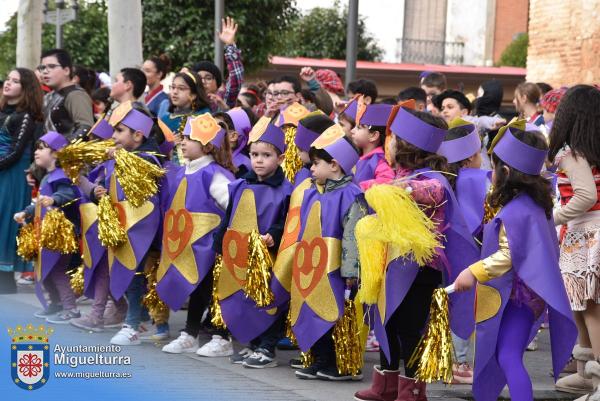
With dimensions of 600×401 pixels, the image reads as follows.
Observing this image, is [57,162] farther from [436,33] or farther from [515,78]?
[436,33]

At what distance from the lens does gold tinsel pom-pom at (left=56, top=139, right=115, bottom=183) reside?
8.88 m

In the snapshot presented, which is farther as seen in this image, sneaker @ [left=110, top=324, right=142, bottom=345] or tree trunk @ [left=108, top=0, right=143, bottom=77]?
tree trunk @ [left=108, top=0, right=143, bottom=77]

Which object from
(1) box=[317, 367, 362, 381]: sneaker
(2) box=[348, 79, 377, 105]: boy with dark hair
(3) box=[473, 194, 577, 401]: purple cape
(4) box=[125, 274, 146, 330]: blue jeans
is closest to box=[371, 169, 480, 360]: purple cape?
(3) box=[473, 194, 577, 401]: purple cape

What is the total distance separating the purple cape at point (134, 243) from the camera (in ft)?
28.5

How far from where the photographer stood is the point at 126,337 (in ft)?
28.2

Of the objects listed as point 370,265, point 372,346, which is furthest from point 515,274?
point 372,346

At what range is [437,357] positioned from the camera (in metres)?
6.18

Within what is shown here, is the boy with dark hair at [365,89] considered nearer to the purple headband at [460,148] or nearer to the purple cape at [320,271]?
the purple headband at [460,148]

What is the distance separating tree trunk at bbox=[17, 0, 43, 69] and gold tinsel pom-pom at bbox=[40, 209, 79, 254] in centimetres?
1252

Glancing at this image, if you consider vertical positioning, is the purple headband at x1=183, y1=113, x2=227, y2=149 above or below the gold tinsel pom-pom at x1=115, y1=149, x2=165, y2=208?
above

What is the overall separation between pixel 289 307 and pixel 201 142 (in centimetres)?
137

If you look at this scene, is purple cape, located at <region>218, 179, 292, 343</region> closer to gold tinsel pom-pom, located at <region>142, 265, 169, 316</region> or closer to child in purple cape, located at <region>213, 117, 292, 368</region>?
child in purple cape, located at <region>213, 117, 292, 368</region>

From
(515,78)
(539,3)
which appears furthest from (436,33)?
(539,3)

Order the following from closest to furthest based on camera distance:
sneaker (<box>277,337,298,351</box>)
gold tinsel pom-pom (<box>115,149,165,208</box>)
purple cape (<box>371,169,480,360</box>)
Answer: purple cape (<box>371,169,480,360</box>) < gold tinsel pom-pom (<box>115,149,165,208</box>) < sneaker (<box>277,337,298,351</box>)
